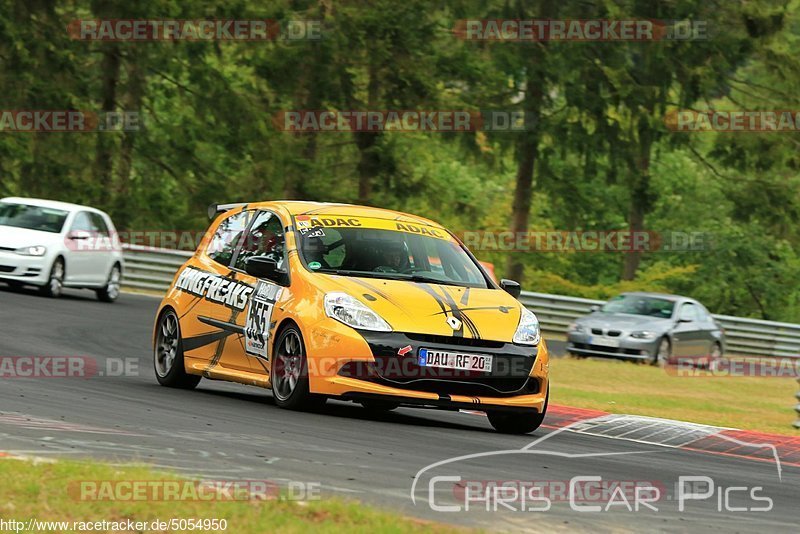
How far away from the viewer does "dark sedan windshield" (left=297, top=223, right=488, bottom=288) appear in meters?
11.3

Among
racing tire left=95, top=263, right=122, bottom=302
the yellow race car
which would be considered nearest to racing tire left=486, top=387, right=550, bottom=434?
the yellow race car

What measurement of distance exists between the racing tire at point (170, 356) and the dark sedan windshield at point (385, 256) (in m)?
1.82

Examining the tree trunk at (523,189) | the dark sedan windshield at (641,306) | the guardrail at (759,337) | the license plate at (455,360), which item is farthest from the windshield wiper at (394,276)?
the guardrail at (759,337)

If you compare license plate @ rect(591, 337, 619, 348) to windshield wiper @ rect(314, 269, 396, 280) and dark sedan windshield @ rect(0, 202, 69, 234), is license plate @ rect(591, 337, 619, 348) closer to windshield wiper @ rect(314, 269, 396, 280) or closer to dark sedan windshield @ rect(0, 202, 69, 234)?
dark sedan windshield @ rect(0, 202, 69, 234)

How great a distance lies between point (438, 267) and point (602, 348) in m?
15.0

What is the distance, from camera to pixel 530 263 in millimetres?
39062

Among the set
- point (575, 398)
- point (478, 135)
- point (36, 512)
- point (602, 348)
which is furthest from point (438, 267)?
point (478, 135)

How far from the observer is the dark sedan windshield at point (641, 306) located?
27.3 m

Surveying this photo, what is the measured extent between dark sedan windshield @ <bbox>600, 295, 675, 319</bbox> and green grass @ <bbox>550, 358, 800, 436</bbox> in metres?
1.82

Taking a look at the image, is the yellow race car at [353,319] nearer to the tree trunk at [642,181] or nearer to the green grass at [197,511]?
the green grass at [197,511]

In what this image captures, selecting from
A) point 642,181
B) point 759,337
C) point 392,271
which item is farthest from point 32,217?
point 759,337

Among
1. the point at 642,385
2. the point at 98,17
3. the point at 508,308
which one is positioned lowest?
the point at 642,385

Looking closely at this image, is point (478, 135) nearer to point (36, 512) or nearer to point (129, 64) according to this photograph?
point (129, 64)

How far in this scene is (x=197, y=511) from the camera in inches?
234
